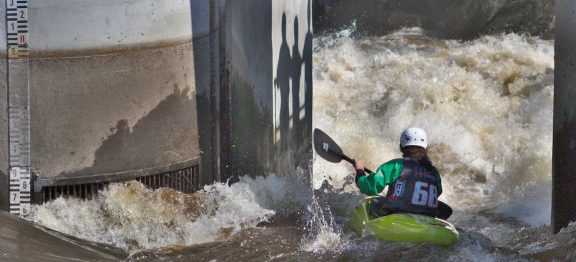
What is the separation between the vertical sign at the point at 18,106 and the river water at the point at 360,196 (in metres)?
0.19

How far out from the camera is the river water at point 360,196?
7.23 metres

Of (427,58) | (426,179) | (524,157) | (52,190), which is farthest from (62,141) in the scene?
(427,58)

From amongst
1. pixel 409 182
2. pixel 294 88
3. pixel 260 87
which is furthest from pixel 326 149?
pixel 409 182

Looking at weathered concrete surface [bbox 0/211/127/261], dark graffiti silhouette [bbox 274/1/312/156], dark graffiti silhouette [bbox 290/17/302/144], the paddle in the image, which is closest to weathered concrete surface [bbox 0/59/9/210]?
weathered concrete surface [bbox 0/211/127/261]

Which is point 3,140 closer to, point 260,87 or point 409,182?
point 260,87

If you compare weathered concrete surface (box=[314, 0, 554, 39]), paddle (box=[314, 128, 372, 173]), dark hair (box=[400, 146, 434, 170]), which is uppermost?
weathered concrete surface (box=[314, 0, 554, 39])

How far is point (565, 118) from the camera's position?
7.21m

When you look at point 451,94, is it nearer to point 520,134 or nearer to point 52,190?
point 520,134

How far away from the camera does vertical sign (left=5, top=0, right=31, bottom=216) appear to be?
7.26 metres

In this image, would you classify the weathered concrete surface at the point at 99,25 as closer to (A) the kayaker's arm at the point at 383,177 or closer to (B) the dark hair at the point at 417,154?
(A) the kayaker's arm at the point at 383,177

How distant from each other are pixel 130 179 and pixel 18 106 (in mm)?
968

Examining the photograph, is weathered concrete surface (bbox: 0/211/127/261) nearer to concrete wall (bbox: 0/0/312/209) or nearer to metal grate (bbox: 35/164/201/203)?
metal grate (bbox: 35/164/201/203)

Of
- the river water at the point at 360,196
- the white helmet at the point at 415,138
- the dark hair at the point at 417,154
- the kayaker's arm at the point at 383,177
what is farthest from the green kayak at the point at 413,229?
the white helmet at the point at 415,138

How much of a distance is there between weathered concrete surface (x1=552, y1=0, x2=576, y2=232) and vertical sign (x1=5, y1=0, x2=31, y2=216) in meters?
3.74
